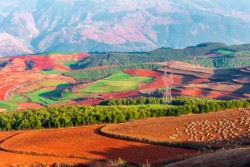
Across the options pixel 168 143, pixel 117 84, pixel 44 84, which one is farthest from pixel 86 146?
pixel 44 84

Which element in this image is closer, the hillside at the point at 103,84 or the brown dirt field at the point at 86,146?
the brown dirt field at the point at 86,146

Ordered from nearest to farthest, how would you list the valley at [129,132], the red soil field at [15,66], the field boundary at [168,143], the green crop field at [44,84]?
the valley at [129,132] < the field boundary at [168,143] < the green crop field at [44,84] < the red soil field at [15,66]

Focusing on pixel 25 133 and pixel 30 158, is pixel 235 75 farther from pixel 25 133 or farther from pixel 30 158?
pixel 30 158

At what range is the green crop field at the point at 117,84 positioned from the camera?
395 ft

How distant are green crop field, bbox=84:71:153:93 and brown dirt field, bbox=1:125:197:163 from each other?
69660 millimetres

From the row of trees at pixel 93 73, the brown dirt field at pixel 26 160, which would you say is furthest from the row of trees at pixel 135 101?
the row of trees at pixel 93 73

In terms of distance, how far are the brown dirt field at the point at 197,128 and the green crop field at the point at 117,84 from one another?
6615cm

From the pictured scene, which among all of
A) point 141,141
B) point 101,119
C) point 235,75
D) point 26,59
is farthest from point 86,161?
point 26,59

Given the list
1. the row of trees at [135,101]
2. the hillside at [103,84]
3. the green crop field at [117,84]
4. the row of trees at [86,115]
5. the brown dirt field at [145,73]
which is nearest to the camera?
the row of trees at [86,115]

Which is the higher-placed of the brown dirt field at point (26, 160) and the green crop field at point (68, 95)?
the brown dirt field at point (26, 160)

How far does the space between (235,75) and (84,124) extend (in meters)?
82.8

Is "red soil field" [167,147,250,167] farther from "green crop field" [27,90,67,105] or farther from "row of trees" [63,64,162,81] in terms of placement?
"row of trees" [63,64,162,81]

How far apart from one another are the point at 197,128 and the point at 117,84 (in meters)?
79.4

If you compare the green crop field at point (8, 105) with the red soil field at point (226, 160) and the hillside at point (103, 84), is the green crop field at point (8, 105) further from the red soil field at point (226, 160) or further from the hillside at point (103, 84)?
the red soil field at point (226, 160)
